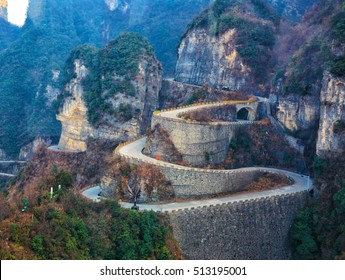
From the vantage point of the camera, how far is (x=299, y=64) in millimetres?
48312

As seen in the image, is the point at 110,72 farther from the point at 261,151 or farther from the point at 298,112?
Answer: the point at 298,112

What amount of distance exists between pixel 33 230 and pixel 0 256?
344cm

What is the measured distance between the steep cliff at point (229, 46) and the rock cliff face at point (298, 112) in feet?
33.5

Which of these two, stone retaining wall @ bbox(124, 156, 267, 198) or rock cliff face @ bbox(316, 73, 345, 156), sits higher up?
rock cliff face @ bbox(316, 73, 345, 156)

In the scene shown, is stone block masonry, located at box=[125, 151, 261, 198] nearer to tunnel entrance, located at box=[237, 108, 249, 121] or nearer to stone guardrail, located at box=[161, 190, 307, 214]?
stone guardrail, located at box=[161, 190, 307, 214]

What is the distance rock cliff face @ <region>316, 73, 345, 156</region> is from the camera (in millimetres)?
39781

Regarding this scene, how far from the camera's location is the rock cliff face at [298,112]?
1799 inches

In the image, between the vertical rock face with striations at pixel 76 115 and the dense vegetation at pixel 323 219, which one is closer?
the dense vegetation at pixel 323 219

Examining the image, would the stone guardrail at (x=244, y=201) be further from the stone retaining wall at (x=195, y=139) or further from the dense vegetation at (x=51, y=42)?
the dense vegetation at (x=51, y=42)

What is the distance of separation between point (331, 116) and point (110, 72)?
27.6 m

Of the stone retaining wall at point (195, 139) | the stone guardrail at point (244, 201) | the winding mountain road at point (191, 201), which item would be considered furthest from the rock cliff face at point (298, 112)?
the stone guardrail at point (244, 201)

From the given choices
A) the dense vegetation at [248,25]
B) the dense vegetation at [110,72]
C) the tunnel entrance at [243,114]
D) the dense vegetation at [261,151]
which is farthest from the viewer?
the dense vegetation at [248,25]

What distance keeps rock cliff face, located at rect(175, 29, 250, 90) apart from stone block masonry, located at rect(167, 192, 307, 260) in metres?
23.0

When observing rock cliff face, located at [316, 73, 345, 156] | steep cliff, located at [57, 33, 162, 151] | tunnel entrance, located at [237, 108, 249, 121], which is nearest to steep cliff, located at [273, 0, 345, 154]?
rock cliff face, located at [316, 73, 345, 156]
